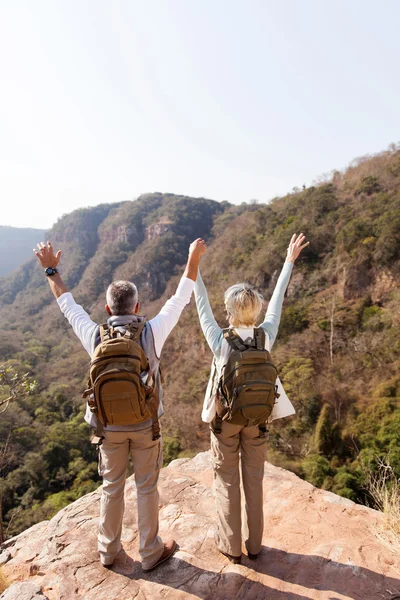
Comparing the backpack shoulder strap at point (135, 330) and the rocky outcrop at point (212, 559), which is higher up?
the backpack shoulder strap at point (135, 330)

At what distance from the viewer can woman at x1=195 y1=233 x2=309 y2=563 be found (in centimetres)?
189

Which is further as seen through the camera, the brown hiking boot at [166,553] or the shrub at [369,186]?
the shrub at [369,186]

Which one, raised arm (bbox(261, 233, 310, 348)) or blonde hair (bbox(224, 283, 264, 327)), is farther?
raised arm (bbox(261, 233, 310, 348))

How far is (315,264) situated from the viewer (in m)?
20.6

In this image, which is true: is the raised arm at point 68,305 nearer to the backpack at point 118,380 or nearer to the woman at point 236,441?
the backpack at point 118,380

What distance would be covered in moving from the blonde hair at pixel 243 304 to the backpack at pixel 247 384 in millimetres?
109

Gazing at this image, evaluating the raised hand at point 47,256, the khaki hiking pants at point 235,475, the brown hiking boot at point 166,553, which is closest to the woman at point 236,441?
the khaki hiking pants at point 235,475

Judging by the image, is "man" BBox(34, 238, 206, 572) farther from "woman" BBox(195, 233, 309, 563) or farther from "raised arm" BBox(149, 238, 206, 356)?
"woman" BBox(195, 233, 309, 563)

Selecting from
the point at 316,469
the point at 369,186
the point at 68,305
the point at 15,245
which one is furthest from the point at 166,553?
the point at 15,245

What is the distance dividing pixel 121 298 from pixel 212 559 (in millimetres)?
1739

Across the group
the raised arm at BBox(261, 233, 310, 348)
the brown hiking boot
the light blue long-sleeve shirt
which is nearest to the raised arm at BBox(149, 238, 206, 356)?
the light blue long-sleeve shirt

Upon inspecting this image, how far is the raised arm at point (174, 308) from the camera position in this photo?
185 centimetres

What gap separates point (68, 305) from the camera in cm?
192

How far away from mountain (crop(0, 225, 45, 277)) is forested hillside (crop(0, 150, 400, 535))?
68529mm
